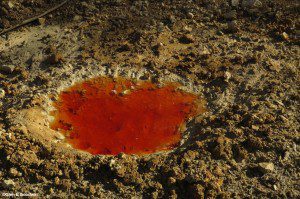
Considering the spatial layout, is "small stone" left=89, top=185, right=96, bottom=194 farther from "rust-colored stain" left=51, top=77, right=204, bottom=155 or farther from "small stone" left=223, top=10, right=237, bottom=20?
"small stone" left=223, top=10, right=237, bottom=20

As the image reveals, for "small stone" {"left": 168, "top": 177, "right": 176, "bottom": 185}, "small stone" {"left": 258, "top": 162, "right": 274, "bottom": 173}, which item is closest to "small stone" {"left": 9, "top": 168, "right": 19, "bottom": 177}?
"small stone" {"left": 168, "top": 177, "right": 176, "bottom": 185}

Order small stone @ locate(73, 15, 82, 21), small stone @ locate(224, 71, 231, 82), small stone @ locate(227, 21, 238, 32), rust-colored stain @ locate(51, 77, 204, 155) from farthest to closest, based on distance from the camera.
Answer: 1. small stone @ locate(73, 15, 82, 21)
2. small stone @ locate(227, 21, 238, 32)
3. small stone @ locate(224, 71, 231, 82)
4. rust-colored stain @ locate(51, 77, 204, 155)

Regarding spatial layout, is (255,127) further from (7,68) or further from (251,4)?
(7,68)

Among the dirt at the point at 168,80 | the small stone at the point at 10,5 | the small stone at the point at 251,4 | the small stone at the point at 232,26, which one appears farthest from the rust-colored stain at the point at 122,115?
the small stone at the point at 10,5

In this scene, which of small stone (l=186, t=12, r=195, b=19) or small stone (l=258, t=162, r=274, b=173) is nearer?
small stone (l=258, t=162, r=274, b=173)

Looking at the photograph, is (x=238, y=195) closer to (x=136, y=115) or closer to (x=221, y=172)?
(x=221, y=172)

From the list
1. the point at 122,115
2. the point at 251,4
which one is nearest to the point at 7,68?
the point at 122,115

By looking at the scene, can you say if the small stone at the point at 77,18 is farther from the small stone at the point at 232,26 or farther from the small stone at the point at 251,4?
the small stone at the point at 251,4
